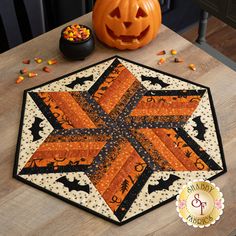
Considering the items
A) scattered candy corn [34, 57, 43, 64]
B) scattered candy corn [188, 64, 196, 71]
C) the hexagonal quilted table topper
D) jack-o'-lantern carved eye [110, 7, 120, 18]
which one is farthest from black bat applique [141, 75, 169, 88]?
scattered candy corn [34, 57, 43, 64]

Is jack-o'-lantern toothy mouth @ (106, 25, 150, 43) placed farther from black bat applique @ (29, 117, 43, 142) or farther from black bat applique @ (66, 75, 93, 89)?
black bat applique @ (29, 117, 43, 142)

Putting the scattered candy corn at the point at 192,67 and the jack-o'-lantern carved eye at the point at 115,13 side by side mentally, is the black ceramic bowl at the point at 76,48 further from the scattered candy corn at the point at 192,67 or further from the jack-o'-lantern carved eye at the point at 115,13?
the scattered candy corn at the point at 192,67

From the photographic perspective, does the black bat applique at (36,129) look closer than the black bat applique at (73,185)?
No

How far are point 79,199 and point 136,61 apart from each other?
23.4 inches

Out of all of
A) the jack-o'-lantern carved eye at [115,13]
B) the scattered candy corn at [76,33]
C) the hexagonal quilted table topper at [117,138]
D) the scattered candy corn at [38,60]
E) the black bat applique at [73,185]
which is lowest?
the black bat applique at [73,185]

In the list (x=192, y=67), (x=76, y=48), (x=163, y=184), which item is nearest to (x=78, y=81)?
(x=76, y=48)

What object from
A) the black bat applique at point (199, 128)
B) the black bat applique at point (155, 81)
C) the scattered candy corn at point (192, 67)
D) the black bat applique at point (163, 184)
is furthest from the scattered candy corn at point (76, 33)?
the black bat applique at point (163, 184)

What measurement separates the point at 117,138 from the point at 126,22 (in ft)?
1.43

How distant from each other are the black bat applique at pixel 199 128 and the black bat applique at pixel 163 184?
0.57ft

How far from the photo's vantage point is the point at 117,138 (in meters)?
1.48

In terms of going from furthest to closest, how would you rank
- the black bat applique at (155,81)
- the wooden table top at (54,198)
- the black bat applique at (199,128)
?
1. the black bat applique at (155,81)
2. the black bat applique at (199,128)
3. the wooden table top at (54,198)

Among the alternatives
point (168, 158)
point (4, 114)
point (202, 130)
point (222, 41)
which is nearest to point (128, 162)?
point (168, 158)

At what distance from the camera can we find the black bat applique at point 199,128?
148 centimetres

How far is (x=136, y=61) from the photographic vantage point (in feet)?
5.65
